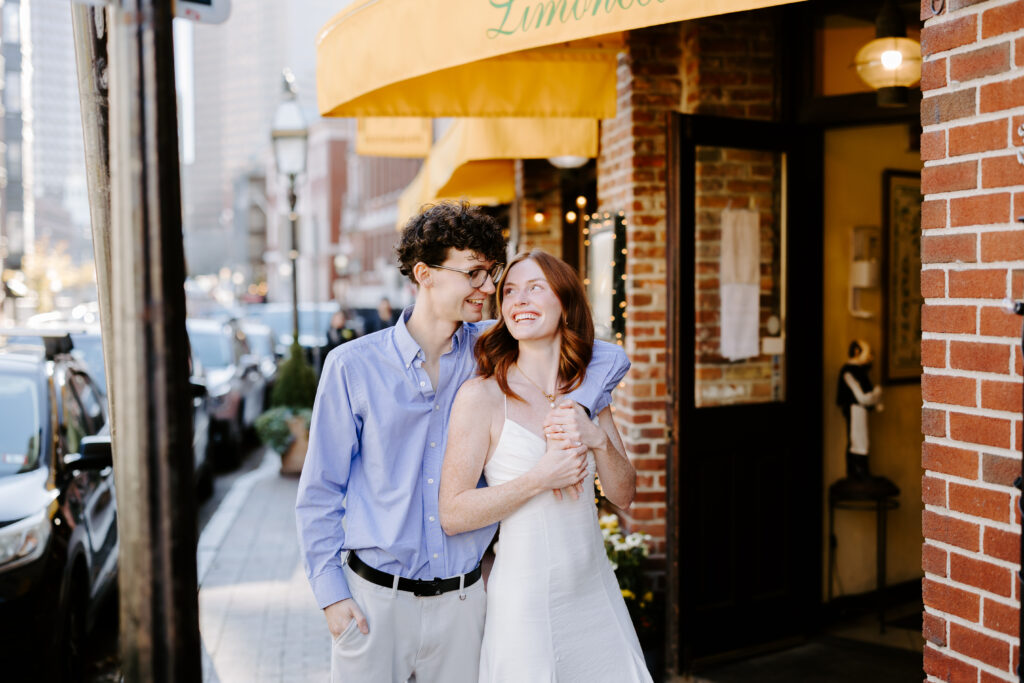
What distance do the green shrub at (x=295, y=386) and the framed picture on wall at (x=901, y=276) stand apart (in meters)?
6.94

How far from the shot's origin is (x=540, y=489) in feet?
8.57

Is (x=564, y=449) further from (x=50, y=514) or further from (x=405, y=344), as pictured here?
(x=50, y=514)

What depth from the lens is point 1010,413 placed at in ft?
7.46

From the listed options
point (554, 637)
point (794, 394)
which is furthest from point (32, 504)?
point (794, 394)

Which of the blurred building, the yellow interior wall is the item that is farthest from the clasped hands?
the blurred building

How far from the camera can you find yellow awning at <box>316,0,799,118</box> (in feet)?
10.3

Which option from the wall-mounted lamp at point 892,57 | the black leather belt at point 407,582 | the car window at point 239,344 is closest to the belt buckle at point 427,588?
the black leather belt at point 407,582

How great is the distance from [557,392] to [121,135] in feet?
4.55

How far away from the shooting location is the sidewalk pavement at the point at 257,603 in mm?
5016

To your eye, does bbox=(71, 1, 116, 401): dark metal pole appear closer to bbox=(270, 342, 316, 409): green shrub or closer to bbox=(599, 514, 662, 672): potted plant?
bbox=(599, 514, 662, 672): potted plant

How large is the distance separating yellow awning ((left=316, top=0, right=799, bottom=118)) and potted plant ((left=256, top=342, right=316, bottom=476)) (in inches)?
238

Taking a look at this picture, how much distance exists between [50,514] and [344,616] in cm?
233

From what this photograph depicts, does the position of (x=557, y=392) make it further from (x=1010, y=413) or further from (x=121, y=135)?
(x=121, y=135)

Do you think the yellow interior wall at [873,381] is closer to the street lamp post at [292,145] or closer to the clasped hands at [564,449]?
the clasped hands at [564,449]
